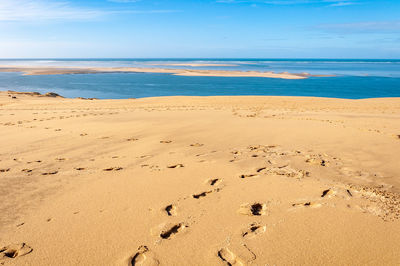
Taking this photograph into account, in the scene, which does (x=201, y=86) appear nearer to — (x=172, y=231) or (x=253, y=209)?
(x=253, y=209)

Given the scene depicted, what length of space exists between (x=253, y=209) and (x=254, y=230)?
438 mm

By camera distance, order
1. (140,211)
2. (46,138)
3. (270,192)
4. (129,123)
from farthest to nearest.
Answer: (129,123), (46,138), (270,192), (140,211)

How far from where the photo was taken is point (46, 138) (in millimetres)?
6789

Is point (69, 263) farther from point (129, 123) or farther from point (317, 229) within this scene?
point (129, 123)

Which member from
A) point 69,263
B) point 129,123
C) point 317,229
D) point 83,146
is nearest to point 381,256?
point 317,229

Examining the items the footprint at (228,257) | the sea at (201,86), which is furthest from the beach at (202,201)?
the sea at (201,86)

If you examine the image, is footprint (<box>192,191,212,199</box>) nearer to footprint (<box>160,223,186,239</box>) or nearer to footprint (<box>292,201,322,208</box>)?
footprint (<box>160,223,186,239</box>)

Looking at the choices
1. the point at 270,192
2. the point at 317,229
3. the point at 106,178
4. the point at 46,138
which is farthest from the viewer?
the point at 46,138

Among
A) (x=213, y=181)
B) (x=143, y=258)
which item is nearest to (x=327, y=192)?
(x=213, y=181)

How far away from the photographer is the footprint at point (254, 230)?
277 centimetres

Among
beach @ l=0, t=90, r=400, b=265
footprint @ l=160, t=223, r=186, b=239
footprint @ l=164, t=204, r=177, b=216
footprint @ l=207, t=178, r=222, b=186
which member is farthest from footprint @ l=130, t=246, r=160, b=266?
footprint @ l=207, t=178, r=222, b=186

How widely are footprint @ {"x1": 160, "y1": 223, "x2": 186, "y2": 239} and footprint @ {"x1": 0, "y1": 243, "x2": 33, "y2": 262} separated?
1133 mm

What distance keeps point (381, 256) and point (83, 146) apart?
536 centimetres

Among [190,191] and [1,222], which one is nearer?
[1,222]
